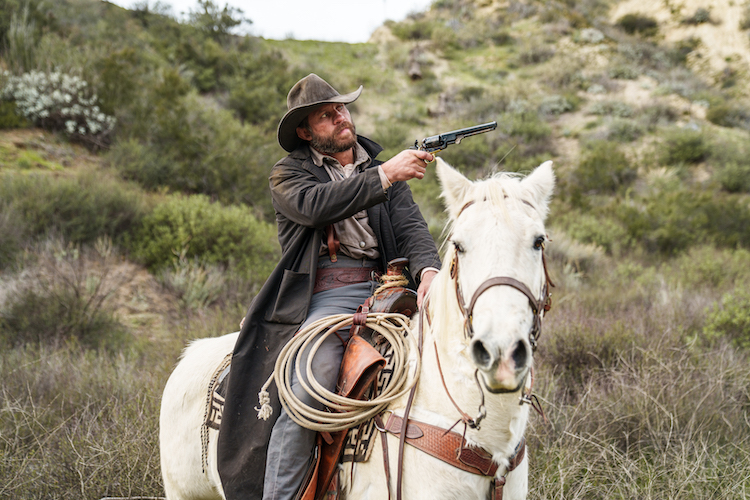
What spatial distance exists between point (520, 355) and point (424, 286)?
105 cm

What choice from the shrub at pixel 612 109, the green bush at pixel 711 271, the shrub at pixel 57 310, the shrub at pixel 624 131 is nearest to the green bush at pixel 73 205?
the shrub at pixel 57 310

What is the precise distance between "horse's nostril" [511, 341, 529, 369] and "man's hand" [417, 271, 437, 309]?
2.87 feet

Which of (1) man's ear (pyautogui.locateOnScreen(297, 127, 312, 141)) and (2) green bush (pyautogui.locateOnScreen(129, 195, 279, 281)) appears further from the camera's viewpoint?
(2) green bush (pyautogui.locateOnScreen(129, 195, 279, 281))

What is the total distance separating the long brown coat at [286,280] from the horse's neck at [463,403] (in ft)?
2.55

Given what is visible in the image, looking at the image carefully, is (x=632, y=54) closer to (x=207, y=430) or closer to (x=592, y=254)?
(x=592, y=254)

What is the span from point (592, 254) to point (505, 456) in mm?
9012

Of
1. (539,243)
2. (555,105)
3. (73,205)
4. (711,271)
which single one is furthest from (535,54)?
(539,243)

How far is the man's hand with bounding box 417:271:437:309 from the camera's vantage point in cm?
229

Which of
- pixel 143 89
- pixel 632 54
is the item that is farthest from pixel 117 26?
pixel 632 54

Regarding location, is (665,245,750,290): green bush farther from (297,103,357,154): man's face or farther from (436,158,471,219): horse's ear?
(436,158,471,219): horse's ear

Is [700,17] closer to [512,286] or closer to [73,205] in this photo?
[73,205]

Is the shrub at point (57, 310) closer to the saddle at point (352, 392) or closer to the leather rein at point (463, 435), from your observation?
the saddle at point (352, 392)

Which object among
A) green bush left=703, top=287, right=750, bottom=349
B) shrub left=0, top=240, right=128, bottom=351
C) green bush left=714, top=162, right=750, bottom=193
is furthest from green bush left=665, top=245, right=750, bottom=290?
shrub left=0, top=240, right=128, bottom=351

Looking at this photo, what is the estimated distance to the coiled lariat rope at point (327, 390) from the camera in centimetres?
197
